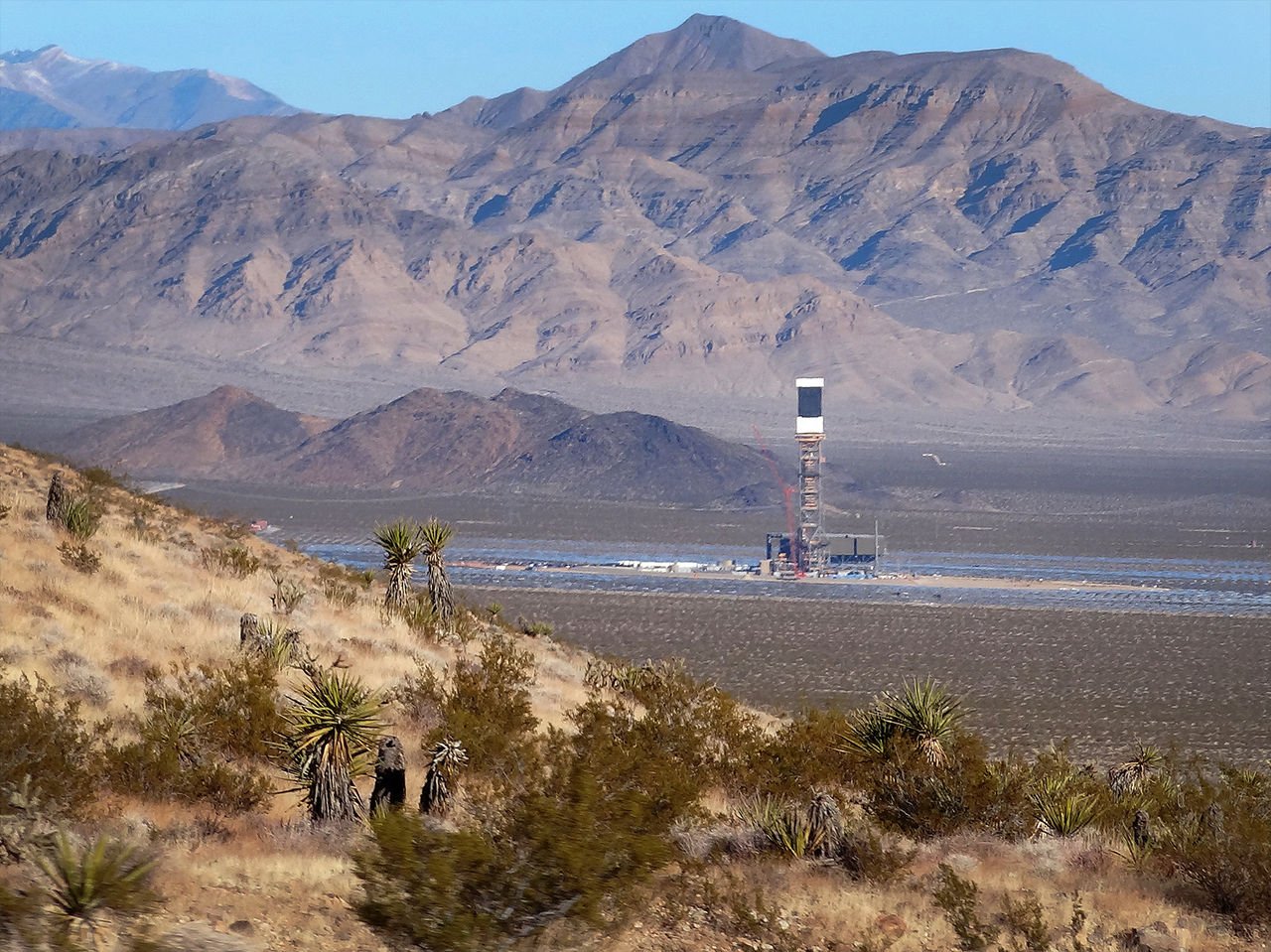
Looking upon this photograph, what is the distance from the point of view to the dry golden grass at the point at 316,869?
10766 millimetres

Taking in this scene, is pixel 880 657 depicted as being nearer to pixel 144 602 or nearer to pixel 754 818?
pixel 144 602

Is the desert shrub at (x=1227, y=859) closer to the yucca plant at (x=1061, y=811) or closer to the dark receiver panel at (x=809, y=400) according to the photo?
the yucca plant at (x=1061, y=811)

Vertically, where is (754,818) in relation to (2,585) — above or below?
below

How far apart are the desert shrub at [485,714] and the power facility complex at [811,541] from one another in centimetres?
6115

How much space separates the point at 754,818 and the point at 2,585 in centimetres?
936

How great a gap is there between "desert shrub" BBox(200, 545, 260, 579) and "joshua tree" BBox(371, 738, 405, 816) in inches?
535

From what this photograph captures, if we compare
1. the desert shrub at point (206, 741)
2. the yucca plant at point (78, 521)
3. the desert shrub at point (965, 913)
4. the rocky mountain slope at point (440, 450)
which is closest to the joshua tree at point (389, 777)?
the desert shrub at point (206, 741)

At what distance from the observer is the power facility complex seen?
3172 inches

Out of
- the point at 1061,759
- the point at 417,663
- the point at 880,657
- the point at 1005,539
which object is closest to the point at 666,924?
the point at 1061,759

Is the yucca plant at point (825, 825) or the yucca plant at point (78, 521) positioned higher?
the yucca plant at point (78, 521)

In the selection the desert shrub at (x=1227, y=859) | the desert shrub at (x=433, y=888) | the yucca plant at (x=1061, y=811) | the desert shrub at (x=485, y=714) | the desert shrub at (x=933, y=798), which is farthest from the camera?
the yucca plant at (x=1061, y=811)

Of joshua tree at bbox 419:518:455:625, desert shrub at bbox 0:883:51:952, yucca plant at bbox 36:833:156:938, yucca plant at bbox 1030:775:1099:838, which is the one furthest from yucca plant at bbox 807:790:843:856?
joshua tree at bbox 419:518:455:625

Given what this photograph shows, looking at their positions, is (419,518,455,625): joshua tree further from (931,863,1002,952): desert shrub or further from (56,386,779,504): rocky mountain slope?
(56,386,779,504): rocky mountain slope

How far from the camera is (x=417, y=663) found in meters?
21.5
